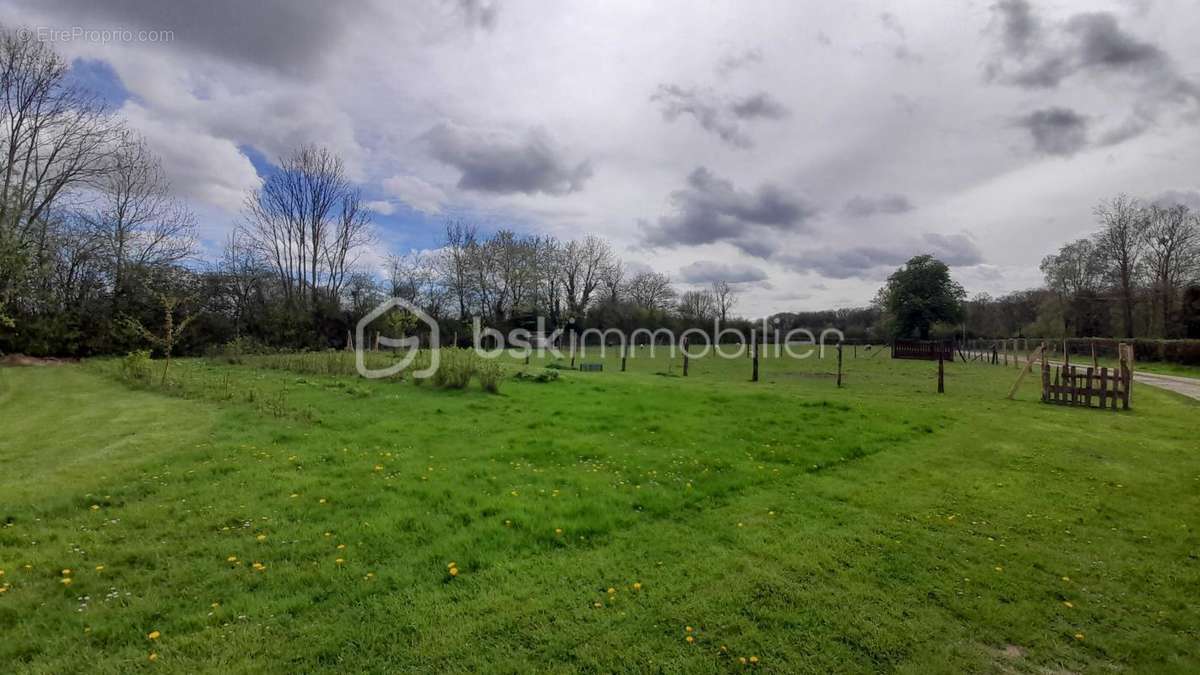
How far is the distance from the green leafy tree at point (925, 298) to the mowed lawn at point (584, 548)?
45353 mm

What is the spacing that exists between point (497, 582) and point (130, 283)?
105 ft

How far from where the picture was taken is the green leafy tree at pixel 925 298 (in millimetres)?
48812

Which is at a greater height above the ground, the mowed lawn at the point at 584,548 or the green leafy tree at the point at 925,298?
the green leafy tree at the point at 925,298

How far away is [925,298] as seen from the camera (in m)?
49.2

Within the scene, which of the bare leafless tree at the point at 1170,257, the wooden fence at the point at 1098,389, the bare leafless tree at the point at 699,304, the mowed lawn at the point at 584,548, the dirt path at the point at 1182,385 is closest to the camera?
the mowed lawn at the point at 584,548

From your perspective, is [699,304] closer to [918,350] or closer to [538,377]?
[918,350]

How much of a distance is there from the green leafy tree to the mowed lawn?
45.4 meters

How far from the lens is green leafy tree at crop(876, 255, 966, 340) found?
1922 inches

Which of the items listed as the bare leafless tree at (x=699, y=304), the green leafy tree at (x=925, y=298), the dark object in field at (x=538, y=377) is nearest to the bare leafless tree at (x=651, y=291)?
the bare leafless tree at (x=699, y=304)

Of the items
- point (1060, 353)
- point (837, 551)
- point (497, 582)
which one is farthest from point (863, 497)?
point (1060, 353)

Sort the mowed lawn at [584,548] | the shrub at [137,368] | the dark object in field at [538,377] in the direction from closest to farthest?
1. the mowed lawn at [584,548]
2. the shrub at [137,368]
3. the dark object in field at [538,377]

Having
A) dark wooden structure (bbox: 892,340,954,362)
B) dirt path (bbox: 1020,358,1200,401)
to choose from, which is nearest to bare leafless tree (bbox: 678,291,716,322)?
dark wooden structure (bbox: 892,340,954,362)

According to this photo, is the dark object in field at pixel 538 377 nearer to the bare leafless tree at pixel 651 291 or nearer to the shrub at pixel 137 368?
the shrub at pixel 137 368

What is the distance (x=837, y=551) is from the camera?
429 cm
